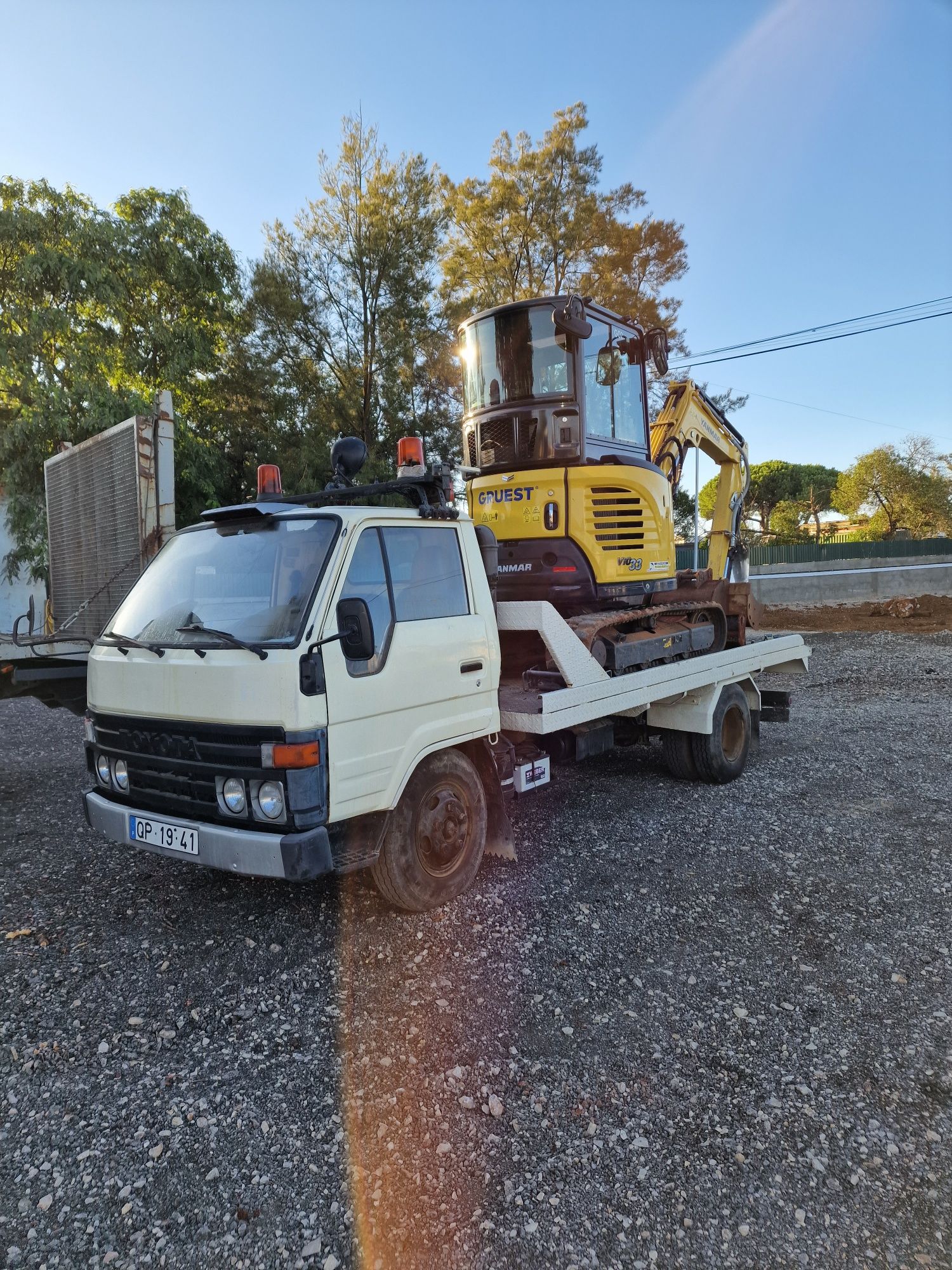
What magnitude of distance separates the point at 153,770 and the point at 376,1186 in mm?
2070

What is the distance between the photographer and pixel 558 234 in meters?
19.4

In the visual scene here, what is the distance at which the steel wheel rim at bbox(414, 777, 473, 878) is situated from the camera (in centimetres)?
372

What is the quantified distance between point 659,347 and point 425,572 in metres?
3.05

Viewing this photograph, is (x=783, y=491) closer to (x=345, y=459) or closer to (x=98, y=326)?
(x=98, y=326)

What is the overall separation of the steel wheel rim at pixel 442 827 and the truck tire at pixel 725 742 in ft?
8.80

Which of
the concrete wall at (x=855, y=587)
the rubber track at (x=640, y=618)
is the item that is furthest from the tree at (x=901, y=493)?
the rubber track at (x=640, y=618)

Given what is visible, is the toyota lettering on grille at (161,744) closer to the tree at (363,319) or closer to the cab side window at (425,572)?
the cab side window at (425,572)

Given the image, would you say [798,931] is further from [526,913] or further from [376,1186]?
[376,1186]

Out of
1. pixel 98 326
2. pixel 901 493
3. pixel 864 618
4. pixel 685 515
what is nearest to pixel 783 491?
pixel 901 493

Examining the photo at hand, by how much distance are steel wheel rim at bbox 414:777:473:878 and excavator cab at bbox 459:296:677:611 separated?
6.26ft

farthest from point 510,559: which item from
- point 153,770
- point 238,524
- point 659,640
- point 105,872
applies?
point 105,872

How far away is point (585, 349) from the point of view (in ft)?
17.2

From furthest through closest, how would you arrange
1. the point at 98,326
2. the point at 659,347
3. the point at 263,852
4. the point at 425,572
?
the point at 98,326 < the point at 659,347 < the point at 425,572 < the point at 263,852

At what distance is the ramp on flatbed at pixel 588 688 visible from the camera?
4.21 m
